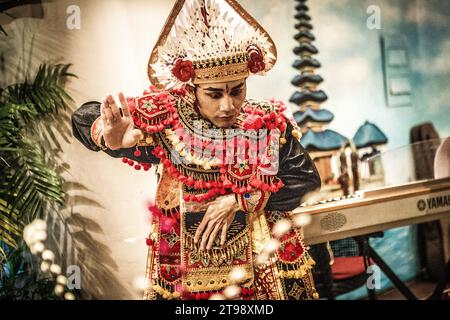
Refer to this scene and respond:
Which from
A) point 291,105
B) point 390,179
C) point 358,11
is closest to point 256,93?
point 291,105

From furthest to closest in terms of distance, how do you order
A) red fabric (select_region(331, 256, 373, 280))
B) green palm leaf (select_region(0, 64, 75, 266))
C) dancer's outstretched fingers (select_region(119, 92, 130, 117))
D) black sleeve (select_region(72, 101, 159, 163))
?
red fabric (select_region(331, 256, 373, 280)) → green palm leaf (select_region(0, 64, 75, 266)) → black sleeve (select_region(72, 101, 159, 163)) → dancer's outstretched fingers (select_region(119, 92, 130, 117))

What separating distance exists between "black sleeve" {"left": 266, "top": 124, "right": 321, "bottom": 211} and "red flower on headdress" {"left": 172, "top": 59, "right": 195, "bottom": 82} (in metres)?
0.52

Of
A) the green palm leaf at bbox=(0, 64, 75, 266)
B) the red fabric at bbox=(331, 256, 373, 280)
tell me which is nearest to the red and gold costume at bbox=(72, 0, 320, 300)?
the green palm leaf at bbox=(0, 64, 75, 266)

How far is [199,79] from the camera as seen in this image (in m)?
2.24

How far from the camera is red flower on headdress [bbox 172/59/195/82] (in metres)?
2.21

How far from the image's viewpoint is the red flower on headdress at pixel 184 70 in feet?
7.27

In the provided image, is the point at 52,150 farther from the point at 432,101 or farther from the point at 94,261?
the point at 432,101

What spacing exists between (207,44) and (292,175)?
695mm

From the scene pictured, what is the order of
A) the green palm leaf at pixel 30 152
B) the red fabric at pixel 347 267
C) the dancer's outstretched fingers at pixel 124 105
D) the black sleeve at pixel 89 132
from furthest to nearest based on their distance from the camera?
the red fabric at pixel 347 267
the green palm leaf at pixel 30 152
the black sleeve at pixel 89 132
the dancer's outstretched fingers at pixel 124 105

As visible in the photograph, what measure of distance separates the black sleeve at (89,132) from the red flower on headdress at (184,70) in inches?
13.8

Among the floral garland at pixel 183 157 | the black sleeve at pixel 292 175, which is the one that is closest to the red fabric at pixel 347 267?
the black sleeve at pixel 292 175

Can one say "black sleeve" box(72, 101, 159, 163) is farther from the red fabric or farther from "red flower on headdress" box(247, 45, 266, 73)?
the red fabric

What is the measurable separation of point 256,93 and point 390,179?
975 mm

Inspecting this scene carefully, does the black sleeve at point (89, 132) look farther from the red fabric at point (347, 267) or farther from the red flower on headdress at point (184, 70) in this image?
the red fabric at point (347, 267)
